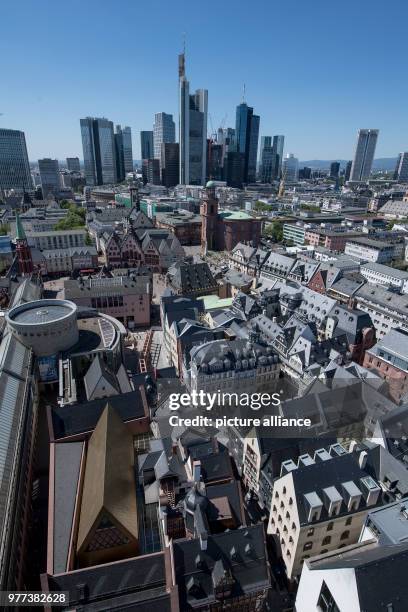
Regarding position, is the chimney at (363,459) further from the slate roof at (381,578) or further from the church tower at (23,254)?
the church tower at (23,254)

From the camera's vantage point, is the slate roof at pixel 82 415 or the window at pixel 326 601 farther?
the slate roof at pixel 82 415

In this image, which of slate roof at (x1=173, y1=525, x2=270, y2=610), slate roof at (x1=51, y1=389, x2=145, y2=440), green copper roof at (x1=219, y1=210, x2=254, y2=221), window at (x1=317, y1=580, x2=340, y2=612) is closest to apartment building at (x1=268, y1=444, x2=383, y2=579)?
slate roof at (x1=173, y1=525, x2=270, y2=610)

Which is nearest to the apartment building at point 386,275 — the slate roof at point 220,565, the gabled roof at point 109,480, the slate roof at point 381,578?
the slate roof at point 381,578

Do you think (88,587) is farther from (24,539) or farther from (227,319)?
(227,319)

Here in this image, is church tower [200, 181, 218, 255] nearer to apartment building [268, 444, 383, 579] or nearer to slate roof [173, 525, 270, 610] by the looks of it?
apartment building [268, 444, 383, 579]

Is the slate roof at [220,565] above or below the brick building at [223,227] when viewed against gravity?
below

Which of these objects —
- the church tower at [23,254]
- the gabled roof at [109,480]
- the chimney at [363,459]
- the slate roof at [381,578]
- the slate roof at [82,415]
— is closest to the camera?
the slate roof at [381,578]
